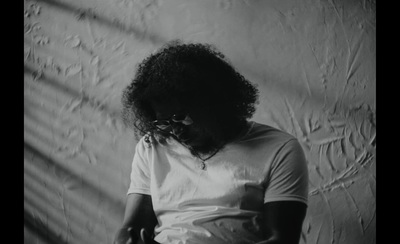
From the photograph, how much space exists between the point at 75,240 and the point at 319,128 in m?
0.68

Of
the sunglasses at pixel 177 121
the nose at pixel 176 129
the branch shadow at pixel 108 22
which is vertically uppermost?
the branch shadow at pixel 108 22

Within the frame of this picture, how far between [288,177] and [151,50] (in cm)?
47

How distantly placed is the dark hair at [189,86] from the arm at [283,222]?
0.23 metres

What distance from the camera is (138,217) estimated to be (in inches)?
45.0

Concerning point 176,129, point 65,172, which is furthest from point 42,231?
point 176,129

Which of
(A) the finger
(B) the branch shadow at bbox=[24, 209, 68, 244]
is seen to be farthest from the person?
(B) the branch shadow at bbox=[24, 209, 68, 244]

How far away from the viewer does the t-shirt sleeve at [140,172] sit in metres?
1.15

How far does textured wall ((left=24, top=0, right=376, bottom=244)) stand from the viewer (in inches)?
44.5

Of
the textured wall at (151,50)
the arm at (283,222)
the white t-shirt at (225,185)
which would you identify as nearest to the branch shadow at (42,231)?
the textured wall at (151,50)

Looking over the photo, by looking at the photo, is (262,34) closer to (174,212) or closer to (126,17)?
(126,17)

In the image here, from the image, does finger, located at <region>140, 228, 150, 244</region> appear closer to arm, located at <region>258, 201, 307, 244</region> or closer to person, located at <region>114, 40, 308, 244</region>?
person, located at <region>114, 40, 308, 244</region>

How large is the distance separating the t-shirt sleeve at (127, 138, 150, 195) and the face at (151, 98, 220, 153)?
0.31ft

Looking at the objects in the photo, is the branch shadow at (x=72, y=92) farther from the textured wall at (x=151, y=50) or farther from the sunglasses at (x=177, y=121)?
the sunglasses at (x=177, y=121)
